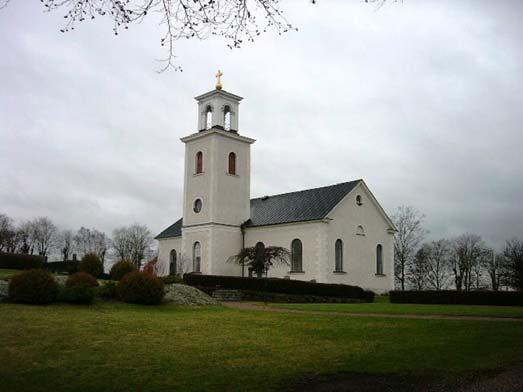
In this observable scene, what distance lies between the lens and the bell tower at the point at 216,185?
4091 centimetres

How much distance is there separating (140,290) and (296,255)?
19060mm

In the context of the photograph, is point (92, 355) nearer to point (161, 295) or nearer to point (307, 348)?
point (307, 348)

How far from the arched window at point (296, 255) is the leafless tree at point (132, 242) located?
37.2 metres

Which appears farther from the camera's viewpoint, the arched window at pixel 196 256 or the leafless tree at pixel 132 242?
the leafless tree at pixel 132 242

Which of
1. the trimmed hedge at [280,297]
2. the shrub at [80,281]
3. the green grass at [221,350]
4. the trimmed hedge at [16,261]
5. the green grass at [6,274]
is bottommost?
the green grass at [221,350]

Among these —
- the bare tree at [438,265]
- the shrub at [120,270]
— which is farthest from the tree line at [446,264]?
the shrub at [120,270]

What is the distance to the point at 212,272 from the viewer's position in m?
39.9

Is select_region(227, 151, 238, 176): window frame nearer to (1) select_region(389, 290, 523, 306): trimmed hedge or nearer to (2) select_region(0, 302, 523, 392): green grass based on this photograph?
(1) select_region(389, 290, 523, 306): trimmed hedge

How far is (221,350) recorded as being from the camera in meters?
10.4

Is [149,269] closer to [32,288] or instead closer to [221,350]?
[32,288]

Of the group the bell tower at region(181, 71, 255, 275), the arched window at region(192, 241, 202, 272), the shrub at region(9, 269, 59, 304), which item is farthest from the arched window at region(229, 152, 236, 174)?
the shrub at region(9, 269, 59, 304)

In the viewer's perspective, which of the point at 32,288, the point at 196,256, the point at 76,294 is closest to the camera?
the point at 32,288

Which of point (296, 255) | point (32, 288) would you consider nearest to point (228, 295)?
point (296, 255)

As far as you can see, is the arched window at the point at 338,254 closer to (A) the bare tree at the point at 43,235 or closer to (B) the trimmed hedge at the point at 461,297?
(B) the trimmed hedge at the point at 461,297
